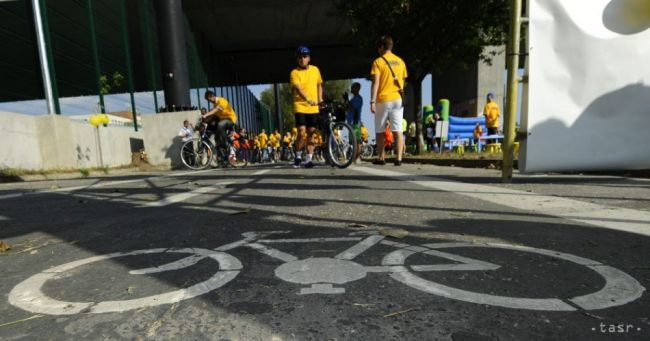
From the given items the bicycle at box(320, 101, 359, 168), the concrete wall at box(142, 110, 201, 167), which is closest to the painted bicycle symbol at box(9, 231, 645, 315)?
the bicycle at box(320, 101, 359, 168)

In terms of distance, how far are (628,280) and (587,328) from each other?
0.49 meters

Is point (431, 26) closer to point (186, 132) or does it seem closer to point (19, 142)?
point (186, 132)

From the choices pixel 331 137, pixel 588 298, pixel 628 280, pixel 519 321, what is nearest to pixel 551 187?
pixel 628 280

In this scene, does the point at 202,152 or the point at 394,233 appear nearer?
the point at 394,233

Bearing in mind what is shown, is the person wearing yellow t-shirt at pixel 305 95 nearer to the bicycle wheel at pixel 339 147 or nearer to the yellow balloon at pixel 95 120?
the bicycle wheel at pixel 339 147

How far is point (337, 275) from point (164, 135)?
466 inches

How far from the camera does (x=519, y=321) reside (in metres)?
1.08

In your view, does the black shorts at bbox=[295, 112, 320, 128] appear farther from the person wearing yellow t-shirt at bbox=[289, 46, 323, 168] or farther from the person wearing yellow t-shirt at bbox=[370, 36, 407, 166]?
the person wearing yellow t-shirt at bbox=[370, 36, 407, 166]

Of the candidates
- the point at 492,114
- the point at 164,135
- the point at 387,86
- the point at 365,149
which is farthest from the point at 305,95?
the point at 365,149

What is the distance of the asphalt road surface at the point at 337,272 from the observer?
42.6 inches

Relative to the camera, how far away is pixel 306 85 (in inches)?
274

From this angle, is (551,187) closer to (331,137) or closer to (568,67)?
(568,67)

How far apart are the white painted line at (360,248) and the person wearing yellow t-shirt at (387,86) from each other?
5037 mm

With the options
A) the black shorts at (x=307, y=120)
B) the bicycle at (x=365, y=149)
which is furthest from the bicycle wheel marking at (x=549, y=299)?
the bicycle at (x=365, y=149)
